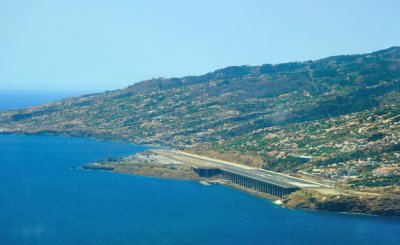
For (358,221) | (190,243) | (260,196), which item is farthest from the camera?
(260,196)

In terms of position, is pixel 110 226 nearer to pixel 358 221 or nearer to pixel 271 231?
pixel 271 231

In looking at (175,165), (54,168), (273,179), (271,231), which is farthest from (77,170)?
(271,231)

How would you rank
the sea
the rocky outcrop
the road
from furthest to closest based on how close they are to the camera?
the road < the rocky outcrop < the sea

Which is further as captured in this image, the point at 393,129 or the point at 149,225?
the point at 393,129

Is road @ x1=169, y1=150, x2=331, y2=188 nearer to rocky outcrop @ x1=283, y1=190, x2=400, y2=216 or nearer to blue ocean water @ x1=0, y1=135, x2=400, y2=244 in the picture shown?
blue ocean water @ x1=0, y1=135, x2=400, y2=244

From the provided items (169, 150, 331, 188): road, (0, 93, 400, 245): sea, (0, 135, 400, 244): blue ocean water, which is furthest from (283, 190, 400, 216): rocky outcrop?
(169, 150, 331, 188): road

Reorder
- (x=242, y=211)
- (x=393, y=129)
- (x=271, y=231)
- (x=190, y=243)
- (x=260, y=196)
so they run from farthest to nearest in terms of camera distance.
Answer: (x=393, y=129) < (x=260, y=196) < (x=242, y=211) < (x=271, y=231) < (x=190, y=243)

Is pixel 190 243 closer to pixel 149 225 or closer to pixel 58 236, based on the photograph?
pixel 149 225

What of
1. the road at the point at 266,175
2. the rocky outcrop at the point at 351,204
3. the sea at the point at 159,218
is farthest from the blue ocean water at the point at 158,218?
the road at the point at 266,175
